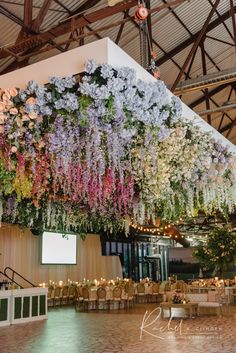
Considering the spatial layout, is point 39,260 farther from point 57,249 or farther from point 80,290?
point 80,290

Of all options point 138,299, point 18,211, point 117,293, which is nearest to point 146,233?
point 138,299

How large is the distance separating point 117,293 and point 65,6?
931 cm

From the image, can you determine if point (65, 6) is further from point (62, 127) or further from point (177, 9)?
point (62, 127)

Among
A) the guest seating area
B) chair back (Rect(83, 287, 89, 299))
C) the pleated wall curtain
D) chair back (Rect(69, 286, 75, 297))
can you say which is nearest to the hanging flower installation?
the guest seating area

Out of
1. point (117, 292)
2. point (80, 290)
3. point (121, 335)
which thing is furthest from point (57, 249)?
point (121, 335)

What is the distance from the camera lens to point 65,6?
890 centimetres

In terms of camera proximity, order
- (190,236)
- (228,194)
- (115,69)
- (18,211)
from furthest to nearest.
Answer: (190,236) → (18,211) → (228,194) → (115,69)

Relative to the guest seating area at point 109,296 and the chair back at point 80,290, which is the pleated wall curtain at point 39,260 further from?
the chair back at point 80,290

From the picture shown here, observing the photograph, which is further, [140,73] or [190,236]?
[190,236]

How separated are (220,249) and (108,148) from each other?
10.9 meters

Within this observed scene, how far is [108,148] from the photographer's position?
4.32 metres

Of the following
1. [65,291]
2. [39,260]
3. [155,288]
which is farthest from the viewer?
[155,288]

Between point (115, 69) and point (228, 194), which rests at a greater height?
point (115, 69)

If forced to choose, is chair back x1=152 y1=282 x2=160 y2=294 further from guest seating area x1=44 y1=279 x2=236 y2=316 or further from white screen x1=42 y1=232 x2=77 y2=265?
white screen x1=42 y1=232 x2=77 y2=265
